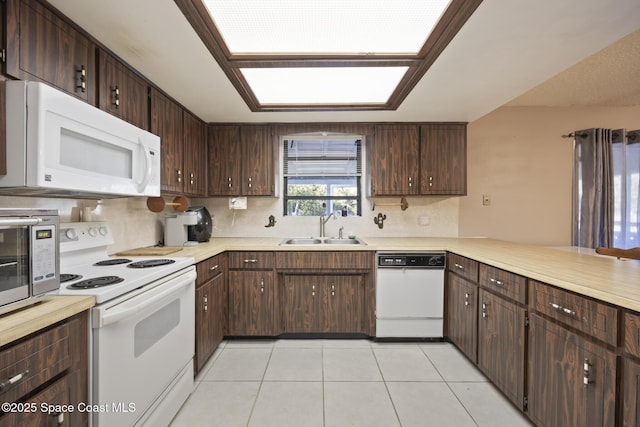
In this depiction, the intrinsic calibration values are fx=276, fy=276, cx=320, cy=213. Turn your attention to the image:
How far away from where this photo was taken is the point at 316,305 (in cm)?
254

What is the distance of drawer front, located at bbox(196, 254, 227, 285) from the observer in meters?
2.02

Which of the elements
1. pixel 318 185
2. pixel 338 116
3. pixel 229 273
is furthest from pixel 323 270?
pixel 338 116

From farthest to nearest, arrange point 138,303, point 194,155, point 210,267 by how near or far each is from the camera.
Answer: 1. point 194,155
2. point 210,267
3. point 138,303

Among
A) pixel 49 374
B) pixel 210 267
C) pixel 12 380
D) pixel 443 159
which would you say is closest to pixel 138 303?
A: pixel 49 374

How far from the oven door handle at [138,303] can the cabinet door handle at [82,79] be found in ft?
3.55

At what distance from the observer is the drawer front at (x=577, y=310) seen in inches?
41.8

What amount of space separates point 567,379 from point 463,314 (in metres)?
0.97

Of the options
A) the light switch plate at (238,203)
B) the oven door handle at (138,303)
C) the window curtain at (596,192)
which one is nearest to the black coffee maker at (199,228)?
the light switch plate at (238,203)

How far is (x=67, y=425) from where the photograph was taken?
3.11 ft

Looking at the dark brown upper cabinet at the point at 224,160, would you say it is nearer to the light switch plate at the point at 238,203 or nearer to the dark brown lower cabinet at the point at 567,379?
the light switch plate at the point at 238,203

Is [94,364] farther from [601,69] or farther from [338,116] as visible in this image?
[601,69]

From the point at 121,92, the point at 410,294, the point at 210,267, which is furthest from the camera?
the point at 410,294

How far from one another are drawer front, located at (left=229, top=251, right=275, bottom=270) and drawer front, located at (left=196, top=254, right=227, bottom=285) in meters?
0.10

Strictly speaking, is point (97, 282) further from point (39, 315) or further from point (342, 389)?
point (342, 389)
